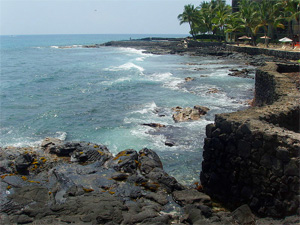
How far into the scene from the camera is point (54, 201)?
10211 mm

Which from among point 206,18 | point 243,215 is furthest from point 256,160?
point 206,18

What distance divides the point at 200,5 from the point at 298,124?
84.8 m

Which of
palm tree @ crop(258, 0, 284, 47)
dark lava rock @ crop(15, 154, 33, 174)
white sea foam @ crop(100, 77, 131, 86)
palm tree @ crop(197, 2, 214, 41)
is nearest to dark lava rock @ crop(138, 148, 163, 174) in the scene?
dark lava rock @ crop(15, 154, 33, 174)

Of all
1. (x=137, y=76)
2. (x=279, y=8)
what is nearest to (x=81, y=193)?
(x=137, y=76)

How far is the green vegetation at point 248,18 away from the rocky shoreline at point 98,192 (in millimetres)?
37222

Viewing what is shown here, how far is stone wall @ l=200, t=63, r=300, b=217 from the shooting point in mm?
8367

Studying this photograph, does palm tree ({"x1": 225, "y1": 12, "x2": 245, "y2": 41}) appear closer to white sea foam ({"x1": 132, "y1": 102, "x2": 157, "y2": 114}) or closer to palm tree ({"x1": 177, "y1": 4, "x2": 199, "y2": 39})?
palm tree ({"x1": 177, "y1": 4, "x2": 199, "y2": 39})

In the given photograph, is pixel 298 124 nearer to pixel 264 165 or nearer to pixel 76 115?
pixel 264 165

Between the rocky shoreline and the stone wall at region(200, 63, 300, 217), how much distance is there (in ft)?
0.83

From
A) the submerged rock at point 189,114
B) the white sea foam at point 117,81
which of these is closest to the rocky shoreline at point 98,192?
the submerged rock at point 189,114

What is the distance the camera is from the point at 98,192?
1069 centimetres

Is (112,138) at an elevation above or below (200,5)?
below

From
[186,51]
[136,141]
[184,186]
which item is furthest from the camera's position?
[186,51]

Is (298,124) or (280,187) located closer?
(280,187)
